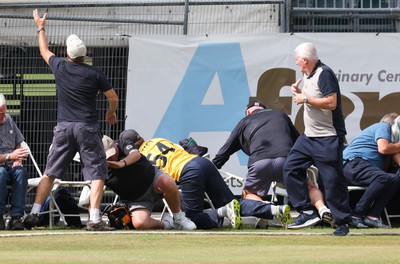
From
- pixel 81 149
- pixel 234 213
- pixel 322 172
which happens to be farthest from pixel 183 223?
pixel 322 172

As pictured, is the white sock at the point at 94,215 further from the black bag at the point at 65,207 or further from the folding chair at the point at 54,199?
the black bag at the point at 65,207

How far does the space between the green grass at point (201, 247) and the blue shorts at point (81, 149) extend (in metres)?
0.75

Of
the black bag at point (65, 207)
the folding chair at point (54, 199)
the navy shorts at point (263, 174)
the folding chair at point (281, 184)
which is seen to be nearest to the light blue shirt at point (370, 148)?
the folding chair at point (281, 184)

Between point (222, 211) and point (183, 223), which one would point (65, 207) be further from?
point (222, 211)

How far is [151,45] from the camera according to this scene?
16.1m

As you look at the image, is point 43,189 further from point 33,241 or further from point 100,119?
point 100,119

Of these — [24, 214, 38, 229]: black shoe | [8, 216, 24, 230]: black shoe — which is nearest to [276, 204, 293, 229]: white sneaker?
[24, 214, 38, 229]: black shoe

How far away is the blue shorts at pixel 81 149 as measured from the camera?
12.1m

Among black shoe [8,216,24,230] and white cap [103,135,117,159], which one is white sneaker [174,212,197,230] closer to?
white cap [103,135,117,159]

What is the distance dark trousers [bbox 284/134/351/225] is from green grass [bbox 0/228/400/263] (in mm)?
293

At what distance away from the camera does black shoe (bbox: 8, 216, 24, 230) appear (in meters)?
12.7

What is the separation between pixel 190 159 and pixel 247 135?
2.87 feet

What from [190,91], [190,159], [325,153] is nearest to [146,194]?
[190,159]

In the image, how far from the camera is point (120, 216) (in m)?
12.7
